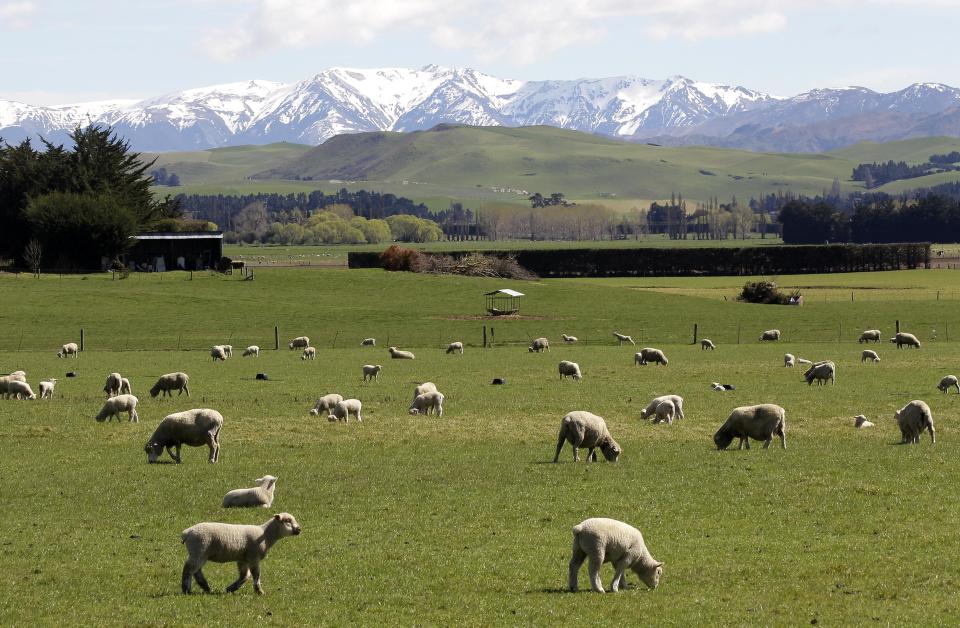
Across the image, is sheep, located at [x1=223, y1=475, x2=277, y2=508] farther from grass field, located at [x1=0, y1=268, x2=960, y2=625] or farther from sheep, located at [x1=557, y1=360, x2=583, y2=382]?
sheep, located at [x1=557, y1=360, x2=583, y2=382]

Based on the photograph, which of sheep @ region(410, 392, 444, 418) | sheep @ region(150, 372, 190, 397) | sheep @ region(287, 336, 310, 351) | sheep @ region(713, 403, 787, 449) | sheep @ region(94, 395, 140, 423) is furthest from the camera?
sheep @ region(287, 336, 310, 351)

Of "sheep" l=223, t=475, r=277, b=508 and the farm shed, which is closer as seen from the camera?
"sheep" l=223, t=475, r=277, b=508

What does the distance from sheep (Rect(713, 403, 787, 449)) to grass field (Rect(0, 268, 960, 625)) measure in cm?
49

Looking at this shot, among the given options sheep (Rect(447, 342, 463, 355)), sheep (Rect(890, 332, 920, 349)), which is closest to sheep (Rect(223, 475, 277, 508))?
sheep (Rect(447, 342, 463, 355))

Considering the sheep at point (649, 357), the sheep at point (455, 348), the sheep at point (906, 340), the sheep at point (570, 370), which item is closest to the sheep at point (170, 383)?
the sheep at point (570, 370)

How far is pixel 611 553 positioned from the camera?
16.9 meters

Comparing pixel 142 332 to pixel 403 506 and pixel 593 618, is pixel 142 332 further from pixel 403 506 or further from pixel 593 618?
pixel 593 618

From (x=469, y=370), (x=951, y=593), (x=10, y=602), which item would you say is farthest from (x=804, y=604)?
(x=469, y=370)

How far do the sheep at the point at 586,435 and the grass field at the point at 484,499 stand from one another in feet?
2.20

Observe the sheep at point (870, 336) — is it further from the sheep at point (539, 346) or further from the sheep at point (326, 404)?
the sheep at point (326, 404)

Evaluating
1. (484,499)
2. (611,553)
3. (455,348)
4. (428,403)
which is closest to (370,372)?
(428,403)

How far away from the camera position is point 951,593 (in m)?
16.6

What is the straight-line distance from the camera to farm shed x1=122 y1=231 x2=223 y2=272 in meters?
121

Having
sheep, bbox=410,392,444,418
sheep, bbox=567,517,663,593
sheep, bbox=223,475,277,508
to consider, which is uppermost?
sheep, bbox=567,517,663,593
